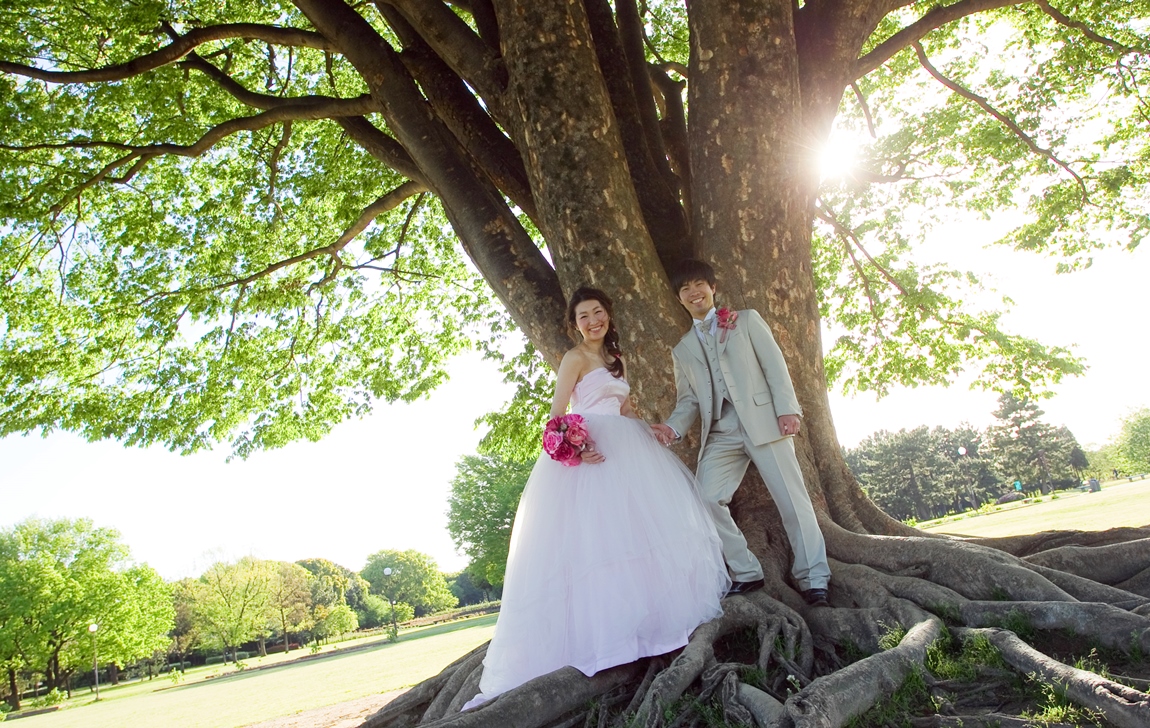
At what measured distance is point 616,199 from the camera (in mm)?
5703

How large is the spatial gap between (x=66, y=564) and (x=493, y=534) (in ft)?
91.7

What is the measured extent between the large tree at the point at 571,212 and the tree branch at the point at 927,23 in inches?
1.2

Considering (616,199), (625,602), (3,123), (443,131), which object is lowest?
(625,602)

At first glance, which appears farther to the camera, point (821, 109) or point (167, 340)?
point (167, 340)

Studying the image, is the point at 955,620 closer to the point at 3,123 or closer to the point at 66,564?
the point at 3,123

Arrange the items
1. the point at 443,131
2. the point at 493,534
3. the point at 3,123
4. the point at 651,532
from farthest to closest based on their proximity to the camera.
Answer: the point at 493,534, the point at 3,123, the point at 443,131, the point at 651,532

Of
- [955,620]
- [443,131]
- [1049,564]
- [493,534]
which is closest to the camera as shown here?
[955,620]

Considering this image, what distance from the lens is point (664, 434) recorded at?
15.6 feet

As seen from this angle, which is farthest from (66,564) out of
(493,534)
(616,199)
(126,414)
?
(616,199)

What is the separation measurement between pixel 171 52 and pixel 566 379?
20.1ft

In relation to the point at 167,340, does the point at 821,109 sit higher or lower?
lower

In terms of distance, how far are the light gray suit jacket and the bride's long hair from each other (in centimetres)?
44

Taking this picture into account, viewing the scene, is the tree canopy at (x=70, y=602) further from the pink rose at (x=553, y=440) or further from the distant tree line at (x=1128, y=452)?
the distant tree line at (x=1128, y=452)

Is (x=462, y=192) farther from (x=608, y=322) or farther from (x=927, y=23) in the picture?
(x=927, y=23)
